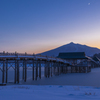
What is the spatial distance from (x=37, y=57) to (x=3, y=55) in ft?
Answer: 28.0

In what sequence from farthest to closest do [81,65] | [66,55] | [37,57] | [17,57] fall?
[66,55], [81,65], [37,57], [17,57]
